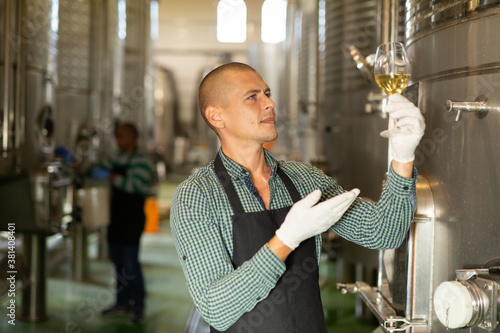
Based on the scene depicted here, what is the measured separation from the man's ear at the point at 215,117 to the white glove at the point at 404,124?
569mm

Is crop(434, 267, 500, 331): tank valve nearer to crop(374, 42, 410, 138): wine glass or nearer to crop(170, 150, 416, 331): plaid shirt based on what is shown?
crop(170, 150, 416, 331): plaid shirt

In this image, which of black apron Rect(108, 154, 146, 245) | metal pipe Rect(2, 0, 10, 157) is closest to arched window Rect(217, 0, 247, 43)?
black apron Rect(108, 154, 146, 245)

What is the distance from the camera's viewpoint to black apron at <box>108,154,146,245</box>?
13.3 feet

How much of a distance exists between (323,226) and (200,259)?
0.34 meters

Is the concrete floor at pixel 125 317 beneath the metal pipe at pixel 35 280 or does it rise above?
beneath

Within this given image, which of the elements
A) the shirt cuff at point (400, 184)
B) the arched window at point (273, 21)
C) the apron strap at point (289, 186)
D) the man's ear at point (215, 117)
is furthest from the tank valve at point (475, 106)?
the arched window at point (273, 21)

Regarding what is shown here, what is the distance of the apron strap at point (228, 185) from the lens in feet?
5.19

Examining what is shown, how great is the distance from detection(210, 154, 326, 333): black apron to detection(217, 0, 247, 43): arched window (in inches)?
438

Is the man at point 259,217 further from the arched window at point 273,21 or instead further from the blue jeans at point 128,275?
the arched window at point 273,21

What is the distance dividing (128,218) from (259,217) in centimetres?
267

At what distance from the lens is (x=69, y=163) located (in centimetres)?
404

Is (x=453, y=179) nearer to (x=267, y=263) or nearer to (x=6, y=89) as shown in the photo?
(x=267, y=263)

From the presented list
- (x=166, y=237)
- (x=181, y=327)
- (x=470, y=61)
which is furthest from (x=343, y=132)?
(x=166, y=237)

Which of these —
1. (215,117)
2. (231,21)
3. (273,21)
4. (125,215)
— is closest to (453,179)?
(215,117)
